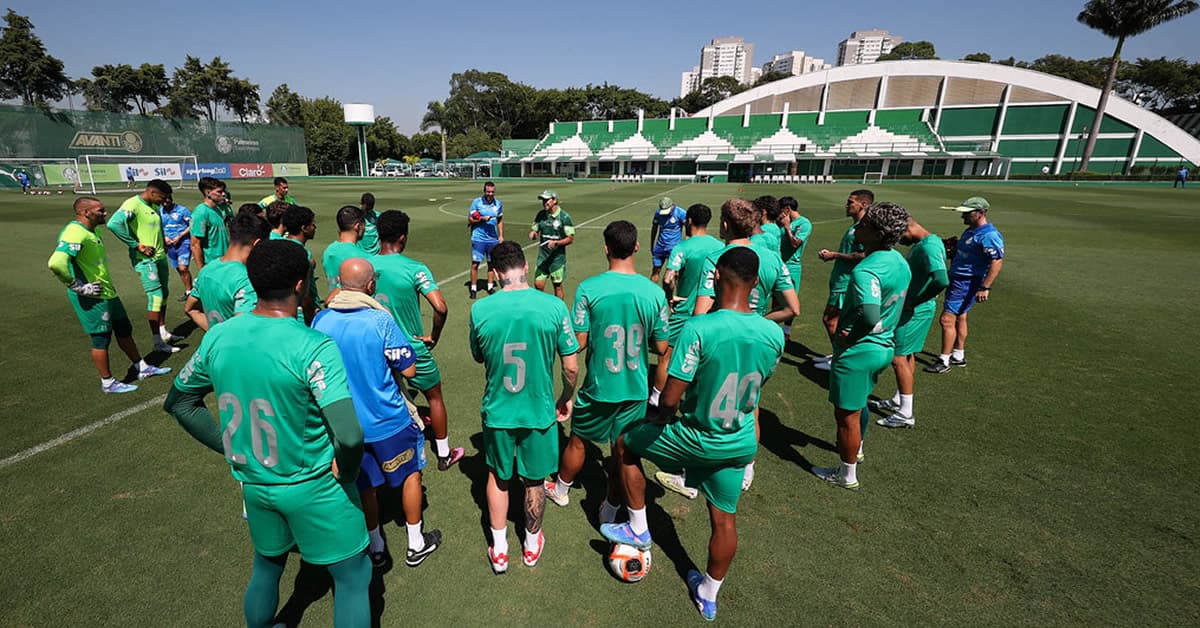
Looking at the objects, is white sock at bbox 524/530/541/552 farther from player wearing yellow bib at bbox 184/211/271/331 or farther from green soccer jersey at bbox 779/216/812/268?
green soccer jersey at bbox 779/216/812/268

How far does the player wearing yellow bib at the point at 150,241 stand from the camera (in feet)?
24.2

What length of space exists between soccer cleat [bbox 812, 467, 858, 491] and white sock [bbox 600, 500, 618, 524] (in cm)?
216

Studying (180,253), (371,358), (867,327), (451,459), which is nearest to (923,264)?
(867,327)

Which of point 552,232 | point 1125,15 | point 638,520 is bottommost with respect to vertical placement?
point 638,520

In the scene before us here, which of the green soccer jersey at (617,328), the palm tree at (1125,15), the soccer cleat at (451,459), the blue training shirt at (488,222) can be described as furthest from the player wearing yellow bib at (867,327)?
the palm tree at (1125,15)

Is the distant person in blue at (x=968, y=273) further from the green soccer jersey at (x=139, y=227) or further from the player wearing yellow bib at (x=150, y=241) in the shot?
the green soccer jersey at (x=139, y=227)

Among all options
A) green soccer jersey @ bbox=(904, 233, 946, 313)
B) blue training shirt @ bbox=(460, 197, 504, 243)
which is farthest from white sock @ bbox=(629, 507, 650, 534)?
blue training shirt @ bbox=(460, 197, 504, 243)

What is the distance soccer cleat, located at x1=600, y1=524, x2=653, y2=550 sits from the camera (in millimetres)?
3596

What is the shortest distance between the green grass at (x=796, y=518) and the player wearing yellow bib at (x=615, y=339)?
94cm

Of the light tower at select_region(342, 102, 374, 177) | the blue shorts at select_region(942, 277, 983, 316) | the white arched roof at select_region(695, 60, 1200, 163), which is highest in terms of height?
the white arched roof at select_region(695, 60, 1200, 163)

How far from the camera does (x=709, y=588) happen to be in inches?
127

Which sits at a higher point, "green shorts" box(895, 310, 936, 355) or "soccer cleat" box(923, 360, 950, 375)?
"green shorts" box(895, 310, 936, 355)

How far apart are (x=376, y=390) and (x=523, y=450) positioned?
110 cm

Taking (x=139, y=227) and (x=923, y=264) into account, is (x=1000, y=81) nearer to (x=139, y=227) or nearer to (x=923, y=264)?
(x=923, y=264)
